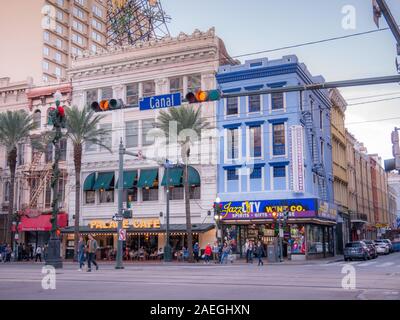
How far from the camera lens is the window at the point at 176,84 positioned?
48219mm

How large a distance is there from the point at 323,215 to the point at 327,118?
518 inches

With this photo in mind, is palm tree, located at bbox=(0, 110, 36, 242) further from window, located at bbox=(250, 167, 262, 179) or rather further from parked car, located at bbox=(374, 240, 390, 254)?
parked car, located at bbox=(374, 240, 390, 254)

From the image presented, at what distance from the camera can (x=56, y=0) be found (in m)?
91.5

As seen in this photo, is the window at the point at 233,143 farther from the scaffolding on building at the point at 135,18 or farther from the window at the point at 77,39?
the window at the point at 77,39

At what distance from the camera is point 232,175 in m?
46.0

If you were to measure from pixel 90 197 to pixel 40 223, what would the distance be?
17.1ft

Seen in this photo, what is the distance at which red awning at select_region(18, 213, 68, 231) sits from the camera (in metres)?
49.0

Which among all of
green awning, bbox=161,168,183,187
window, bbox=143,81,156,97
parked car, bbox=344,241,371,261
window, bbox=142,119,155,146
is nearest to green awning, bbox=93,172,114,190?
window, bbox=142,119,155,146

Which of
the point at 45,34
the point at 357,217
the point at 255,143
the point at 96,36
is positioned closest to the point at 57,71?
the point at 45,34

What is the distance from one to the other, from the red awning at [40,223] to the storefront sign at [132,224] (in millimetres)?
2692

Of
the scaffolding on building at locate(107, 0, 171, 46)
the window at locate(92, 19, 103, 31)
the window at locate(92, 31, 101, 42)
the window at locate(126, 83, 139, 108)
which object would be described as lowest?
the window at locate(126, 83, 139, 108)

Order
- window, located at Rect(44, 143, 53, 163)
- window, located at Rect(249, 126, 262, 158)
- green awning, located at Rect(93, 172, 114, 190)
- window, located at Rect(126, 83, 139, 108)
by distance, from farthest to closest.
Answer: window, located at Rect(44, 143, 53, 163) → window, located at Rect(126, 83, 139, 108) → green awning, located at Rect(93, 172, 114, 190) → window, located at Rect(249, 126, 262, 158)

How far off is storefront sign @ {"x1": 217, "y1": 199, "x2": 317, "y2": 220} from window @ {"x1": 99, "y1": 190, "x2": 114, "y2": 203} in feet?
37.0
